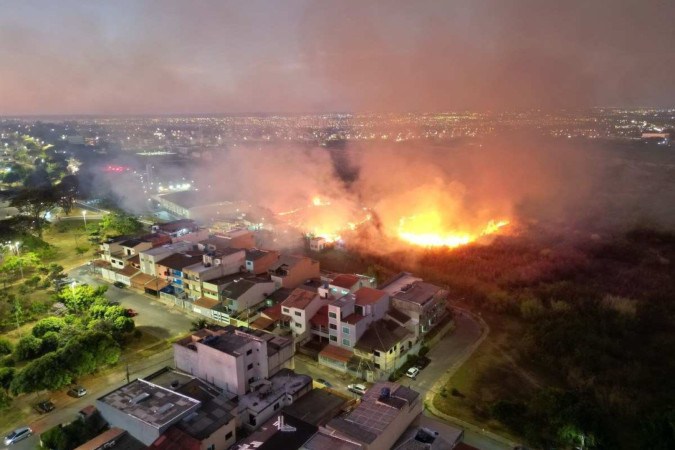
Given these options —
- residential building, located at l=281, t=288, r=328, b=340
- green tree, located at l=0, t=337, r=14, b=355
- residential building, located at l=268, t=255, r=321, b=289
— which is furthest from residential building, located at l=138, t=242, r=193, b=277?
residential building, located at l=281, t=288, r=328, b=340

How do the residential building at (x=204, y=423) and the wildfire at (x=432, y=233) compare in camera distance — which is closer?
the residential building at (x=204, y=423)

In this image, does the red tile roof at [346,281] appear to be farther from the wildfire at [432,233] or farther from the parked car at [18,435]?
the parked car at [18,435]

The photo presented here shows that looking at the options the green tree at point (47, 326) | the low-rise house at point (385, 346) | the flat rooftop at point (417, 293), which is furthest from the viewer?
the flat rooftop at point (417, 293)

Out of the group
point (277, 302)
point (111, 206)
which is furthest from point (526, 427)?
point (111, 206)

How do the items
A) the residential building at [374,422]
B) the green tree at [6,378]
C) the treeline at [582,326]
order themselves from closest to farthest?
the residential building at [374,422] < the treeline at [582,326] < the green tree at [6,378]

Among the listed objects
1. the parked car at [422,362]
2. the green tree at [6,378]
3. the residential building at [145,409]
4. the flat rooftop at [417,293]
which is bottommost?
the parked car at [422,362]

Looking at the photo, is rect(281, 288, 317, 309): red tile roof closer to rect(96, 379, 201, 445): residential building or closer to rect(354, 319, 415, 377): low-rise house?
rect(354, 319, 415, 377): low-rise house

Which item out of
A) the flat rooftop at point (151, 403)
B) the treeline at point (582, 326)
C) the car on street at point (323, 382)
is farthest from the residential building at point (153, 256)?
the treeline at point (582, 326)

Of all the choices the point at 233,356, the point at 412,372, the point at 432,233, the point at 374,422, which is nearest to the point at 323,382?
the point at 412,372
